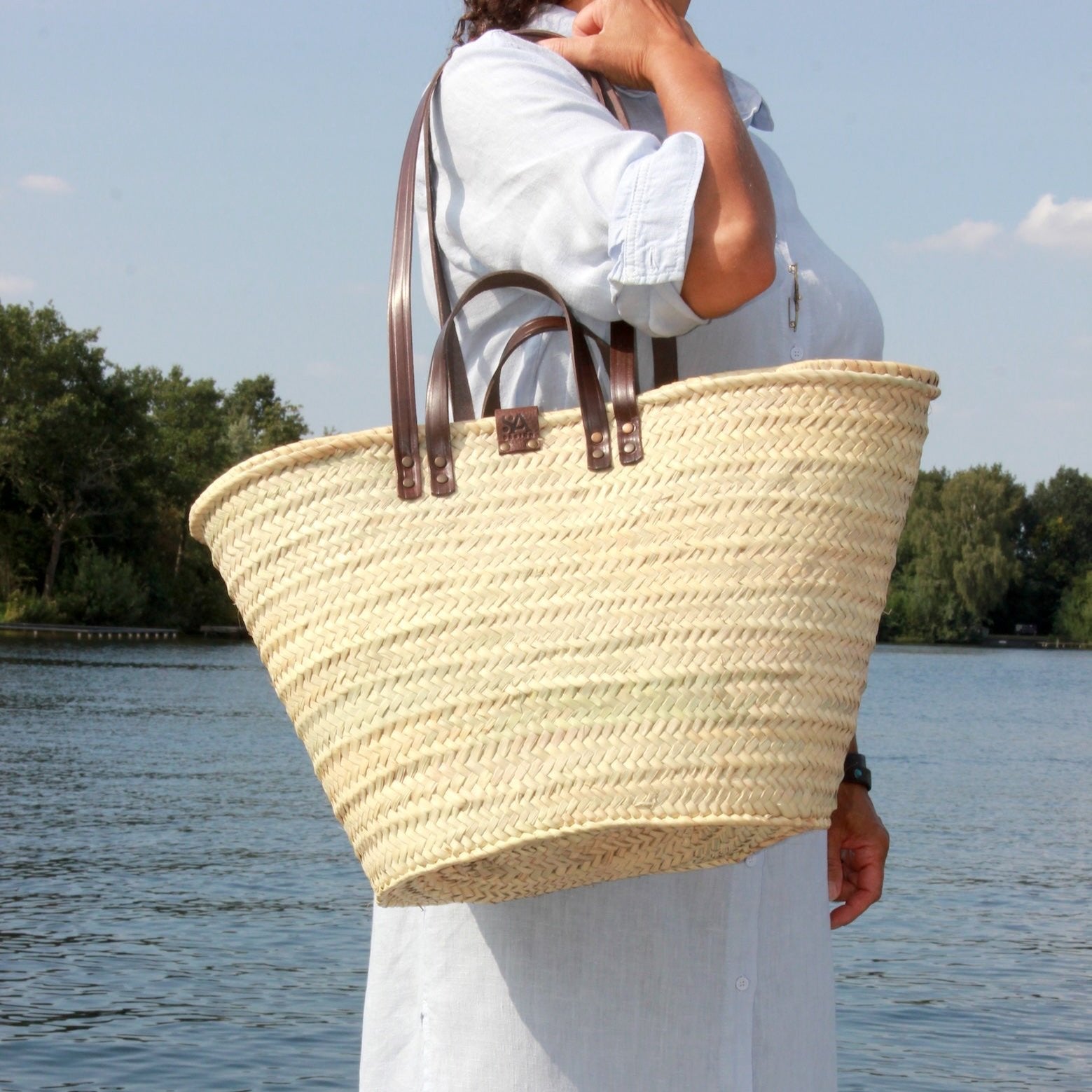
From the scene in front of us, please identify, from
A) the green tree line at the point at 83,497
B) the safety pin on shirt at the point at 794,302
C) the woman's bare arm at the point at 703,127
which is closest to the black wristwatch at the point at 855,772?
the safety pin on shirt at the point at 794,302

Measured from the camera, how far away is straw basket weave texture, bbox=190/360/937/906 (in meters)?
1.29

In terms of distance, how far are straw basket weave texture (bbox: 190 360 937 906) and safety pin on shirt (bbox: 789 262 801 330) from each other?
0.20 m

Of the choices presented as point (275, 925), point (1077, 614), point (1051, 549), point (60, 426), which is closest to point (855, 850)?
point (275, 925)

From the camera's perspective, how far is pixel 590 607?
4.28 feet

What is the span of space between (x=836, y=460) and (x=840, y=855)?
65 centimetres

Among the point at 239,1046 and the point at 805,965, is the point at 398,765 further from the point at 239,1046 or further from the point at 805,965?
the point at 239,1046

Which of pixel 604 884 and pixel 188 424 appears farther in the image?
pixel 188 424

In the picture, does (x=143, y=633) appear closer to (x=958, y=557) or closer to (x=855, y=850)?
(x=958, y=557)

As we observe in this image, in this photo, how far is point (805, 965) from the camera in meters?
1.52

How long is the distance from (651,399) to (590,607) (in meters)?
0.18

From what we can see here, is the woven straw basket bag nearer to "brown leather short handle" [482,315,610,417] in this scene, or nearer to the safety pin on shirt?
"brown leather short handle" [482,315,610,417]

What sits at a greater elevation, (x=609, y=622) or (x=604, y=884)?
(x=609, y=622)

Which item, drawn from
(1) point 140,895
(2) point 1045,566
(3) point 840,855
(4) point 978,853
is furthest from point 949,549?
(3) point 840,855

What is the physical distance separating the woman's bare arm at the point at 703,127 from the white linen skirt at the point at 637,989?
54cm
